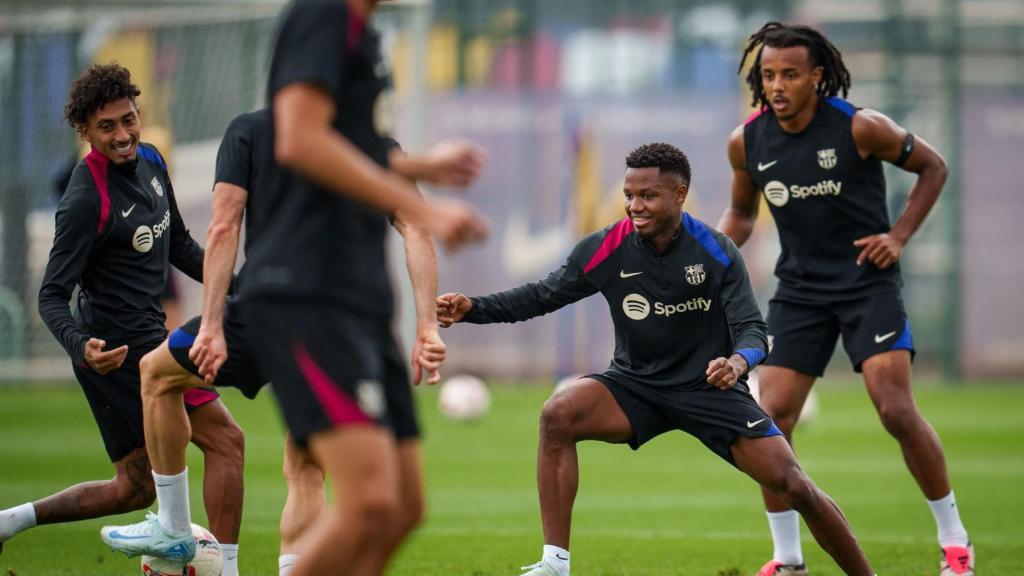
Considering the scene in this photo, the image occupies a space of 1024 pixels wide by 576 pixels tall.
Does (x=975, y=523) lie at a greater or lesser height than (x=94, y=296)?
lesser

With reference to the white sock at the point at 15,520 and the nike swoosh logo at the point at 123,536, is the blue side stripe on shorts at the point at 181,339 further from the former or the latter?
the white sock at the point at 15,520

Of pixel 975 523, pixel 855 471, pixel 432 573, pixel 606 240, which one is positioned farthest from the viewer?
pixel 855 471

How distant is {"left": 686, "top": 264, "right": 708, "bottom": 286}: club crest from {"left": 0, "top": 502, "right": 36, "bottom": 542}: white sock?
11.4ft

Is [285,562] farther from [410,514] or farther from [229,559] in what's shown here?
[410,514]

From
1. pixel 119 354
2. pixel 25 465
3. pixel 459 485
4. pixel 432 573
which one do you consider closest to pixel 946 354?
pixel 459 485

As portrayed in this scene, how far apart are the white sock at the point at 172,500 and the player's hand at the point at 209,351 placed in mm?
845

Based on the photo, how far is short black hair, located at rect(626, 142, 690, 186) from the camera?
6637 mm

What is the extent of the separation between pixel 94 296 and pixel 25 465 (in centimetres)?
701

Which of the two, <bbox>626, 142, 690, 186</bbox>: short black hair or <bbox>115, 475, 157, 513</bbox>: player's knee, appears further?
<bbox>115, 475, 157, 513</bbox>: player's knee

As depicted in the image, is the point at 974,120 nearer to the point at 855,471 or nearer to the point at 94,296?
the point at 855,471

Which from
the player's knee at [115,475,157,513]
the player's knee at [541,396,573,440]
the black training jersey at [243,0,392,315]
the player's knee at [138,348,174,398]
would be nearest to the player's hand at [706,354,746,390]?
the player's knee at [541,396,573,440]

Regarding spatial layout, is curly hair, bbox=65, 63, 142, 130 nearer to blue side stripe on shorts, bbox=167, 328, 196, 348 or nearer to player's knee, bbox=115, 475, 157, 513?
blue side stripe on shorts, bbox=167, 328, 196, 348

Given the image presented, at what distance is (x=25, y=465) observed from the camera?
43.5ft

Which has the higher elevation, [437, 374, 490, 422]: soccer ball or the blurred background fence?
the blurred background fence
